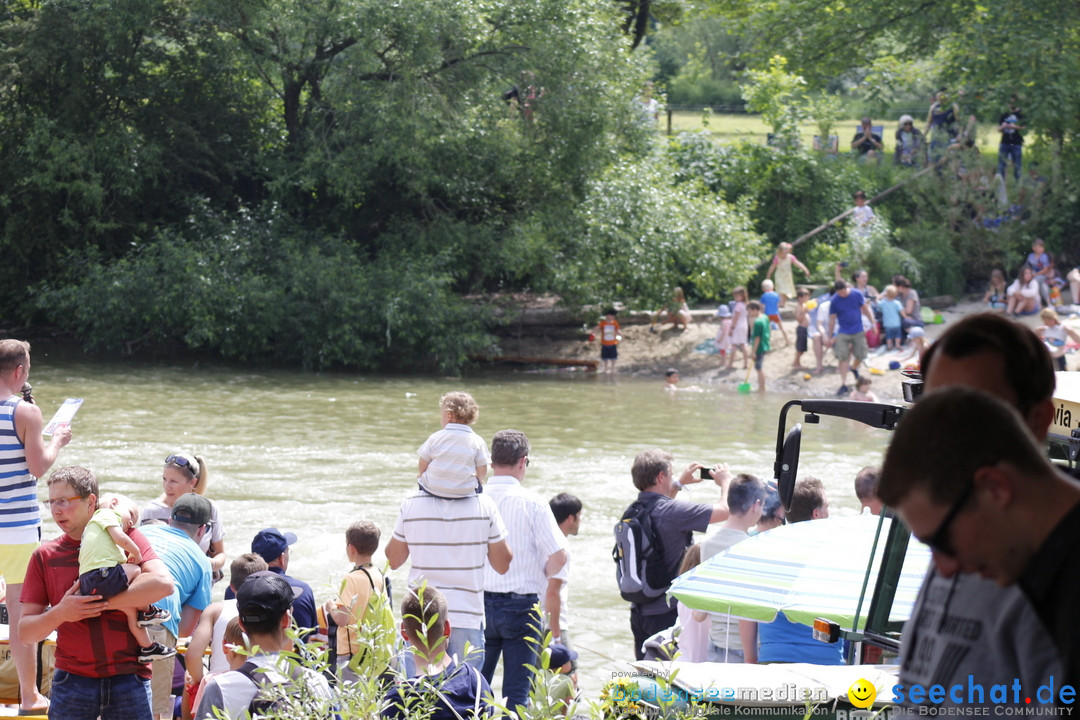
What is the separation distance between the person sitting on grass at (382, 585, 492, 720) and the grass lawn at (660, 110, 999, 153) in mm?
30117

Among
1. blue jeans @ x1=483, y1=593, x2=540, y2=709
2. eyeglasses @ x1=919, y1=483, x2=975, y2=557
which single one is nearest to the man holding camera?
blue jeans @ x1=483, y1=593, x2=540, y2=709

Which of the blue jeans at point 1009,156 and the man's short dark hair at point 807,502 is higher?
the blue jeans at point 1009,156

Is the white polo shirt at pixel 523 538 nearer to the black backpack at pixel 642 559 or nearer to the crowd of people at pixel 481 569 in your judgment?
the crowd of people at pixel 481 569

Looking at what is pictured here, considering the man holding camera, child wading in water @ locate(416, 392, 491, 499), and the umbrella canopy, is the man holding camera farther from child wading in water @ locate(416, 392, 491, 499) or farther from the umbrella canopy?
child wading in water @ locate(416, 392, 491, 499)

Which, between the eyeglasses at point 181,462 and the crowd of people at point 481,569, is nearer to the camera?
the crowd of people at point 481,569

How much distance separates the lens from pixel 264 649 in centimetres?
450

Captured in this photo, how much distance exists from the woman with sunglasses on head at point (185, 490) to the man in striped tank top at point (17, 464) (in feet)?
2.31

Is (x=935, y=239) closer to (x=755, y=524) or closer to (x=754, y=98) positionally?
(x=754, y=98)

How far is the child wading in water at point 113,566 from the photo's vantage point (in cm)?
479

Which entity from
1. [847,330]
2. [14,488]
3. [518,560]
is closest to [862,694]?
[518,560]

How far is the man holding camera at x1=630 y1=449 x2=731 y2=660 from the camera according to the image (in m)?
6.75

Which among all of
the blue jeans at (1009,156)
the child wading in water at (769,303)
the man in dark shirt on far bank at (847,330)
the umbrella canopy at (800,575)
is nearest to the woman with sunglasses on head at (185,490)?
the umbrella canopy at (800,575)

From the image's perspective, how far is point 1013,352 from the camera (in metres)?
1.79

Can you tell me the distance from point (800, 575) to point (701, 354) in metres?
21.1
